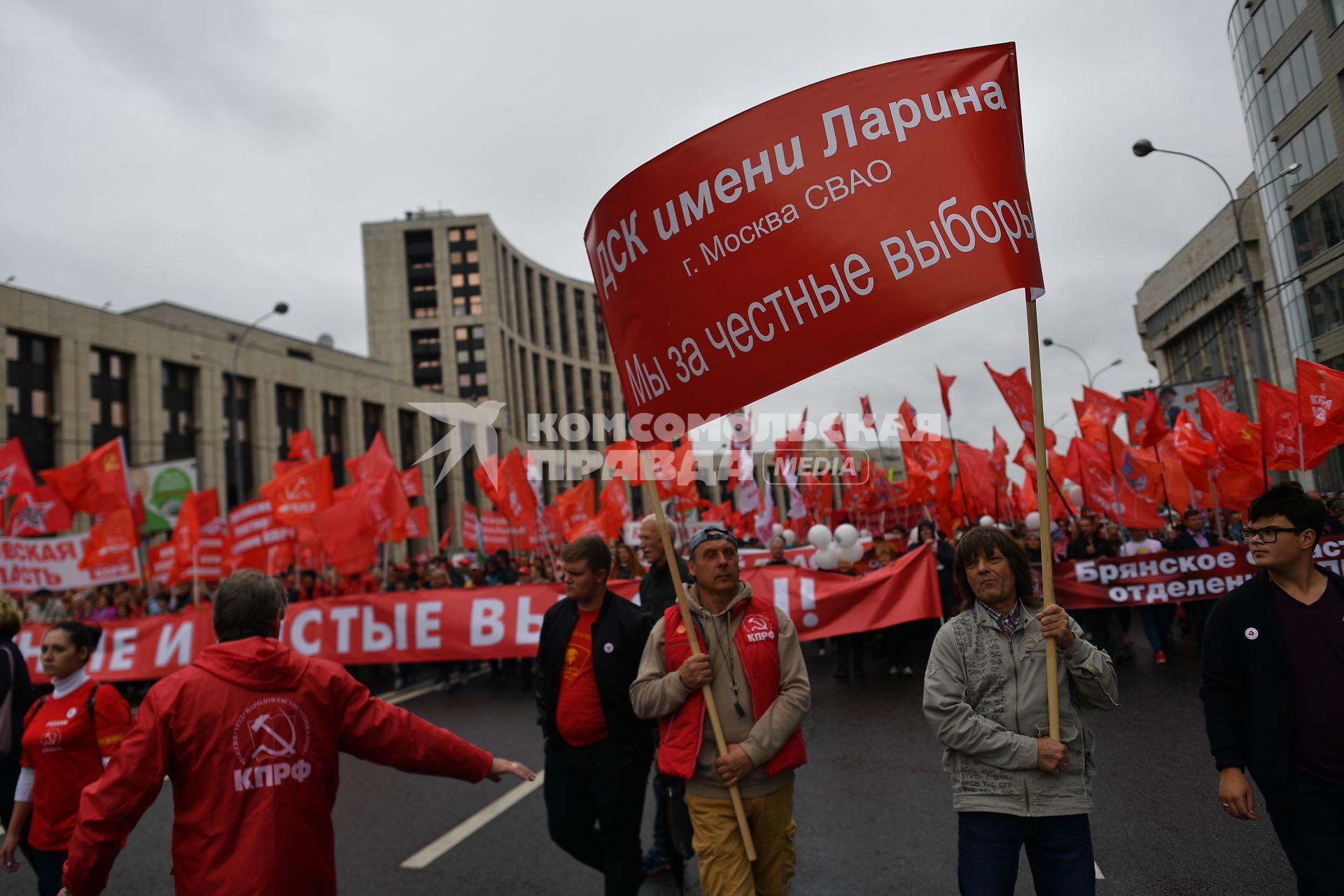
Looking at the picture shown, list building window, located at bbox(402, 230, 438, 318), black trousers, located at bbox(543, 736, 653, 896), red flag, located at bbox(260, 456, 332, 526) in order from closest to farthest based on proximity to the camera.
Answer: black trousers, located at bbox(543, 736, 653, 896) → red flag, located at bbox(260, 456, 332, 526) → building window, located at bbox(402, 230, 438, 318)

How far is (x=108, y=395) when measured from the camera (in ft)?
129

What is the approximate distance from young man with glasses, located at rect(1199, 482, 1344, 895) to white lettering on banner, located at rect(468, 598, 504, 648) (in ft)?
27.2

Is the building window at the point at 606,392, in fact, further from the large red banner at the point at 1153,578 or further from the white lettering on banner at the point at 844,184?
the white lettering on banner at the point at 844,184

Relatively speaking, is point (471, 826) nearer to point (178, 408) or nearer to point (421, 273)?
point (178, 408)

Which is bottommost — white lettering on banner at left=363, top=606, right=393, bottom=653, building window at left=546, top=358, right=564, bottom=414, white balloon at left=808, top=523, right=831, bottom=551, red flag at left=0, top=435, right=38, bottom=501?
white lettering on banner at left=363, top=606, right=393, bottom=653

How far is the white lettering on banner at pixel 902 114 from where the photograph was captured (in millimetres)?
3195

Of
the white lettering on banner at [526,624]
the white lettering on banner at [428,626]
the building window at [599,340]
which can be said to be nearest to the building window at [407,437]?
the building window at [599,340]

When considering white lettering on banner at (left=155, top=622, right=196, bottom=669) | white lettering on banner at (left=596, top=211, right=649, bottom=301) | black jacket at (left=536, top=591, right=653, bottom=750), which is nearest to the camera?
white lettering on banner at (left=596, top=211, right=649, bottom=301)

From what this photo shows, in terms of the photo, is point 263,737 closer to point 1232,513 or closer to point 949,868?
point 949,868

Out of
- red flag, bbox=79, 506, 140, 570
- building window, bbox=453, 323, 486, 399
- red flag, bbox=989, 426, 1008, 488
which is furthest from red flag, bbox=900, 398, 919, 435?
building window, bbox=453, 323, 486, 399

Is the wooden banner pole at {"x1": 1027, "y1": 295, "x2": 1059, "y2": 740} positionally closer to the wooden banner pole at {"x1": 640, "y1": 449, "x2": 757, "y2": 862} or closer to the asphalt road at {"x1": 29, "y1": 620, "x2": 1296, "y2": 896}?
the wooden banner pole at {"x1": 640, "y1": 449, "x2": 757, "y2": 862}

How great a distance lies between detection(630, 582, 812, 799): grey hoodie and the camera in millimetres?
3320

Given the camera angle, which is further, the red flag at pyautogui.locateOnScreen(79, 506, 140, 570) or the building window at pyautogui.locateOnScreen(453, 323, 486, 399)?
the building window at pyautogui.locateOnScreen(453, 323, 486, 399)

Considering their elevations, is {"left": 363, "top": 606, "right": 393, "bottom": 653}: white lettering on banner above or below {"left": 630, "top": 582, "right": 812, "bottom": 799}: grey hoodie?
below
